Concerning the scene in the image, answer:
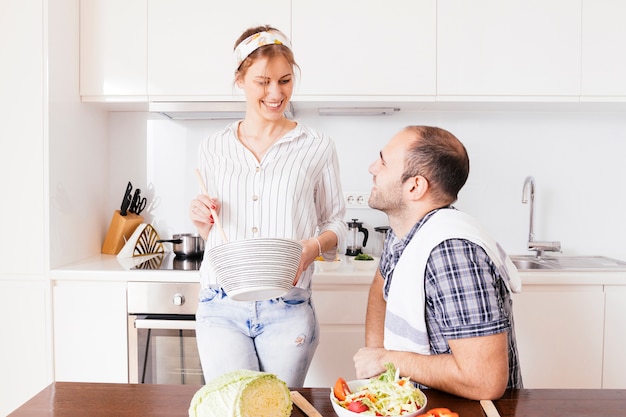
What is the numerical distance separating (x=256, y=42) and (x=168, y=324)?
1191 millimetres

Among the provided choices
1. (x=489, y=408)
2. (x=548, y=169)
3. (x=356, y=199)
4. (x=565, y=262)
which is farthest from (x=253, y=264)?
(x=548, y=169)

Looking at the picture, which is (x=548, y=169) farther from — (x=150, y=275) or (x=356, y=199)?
(x=150, y=275)

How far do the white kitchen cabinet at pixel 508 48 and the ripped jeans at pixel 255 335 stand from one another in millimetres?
1393

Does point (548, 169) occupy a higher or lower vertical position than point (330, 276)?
higher

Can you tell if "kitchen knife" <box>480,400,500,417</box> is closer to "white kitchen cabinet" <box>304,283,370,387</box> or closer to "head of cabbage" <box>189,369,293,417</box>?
"head of cabbage" <box>189,369,293,417</box>

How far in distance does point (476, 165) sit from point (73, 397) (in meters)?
2.16

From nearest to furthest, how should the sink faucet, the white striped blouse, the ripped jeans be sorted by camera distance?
the ripped jeans, the white striped blouse, the sink faucet

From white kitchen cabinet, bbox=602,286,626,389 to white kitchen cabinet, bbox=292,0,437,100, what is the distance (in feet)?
3.68

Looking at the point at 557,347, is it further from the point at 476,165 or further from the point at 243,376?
the point at 243,376

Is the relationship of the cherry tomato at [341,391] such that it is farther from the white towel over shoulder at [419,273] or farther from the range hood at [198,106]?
the range hood at [198,106]

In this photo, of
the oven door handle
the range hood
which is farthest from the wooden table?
the range hood

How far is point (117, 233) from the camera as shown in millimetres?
2551

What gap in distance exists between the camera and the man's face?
122 cm

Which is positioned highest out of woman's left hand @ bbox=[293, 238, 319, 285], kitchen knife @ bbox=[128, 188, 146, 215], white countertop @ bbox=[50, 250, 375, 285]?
kitchen knife @ bbox=[128, 188, 146, 215]
